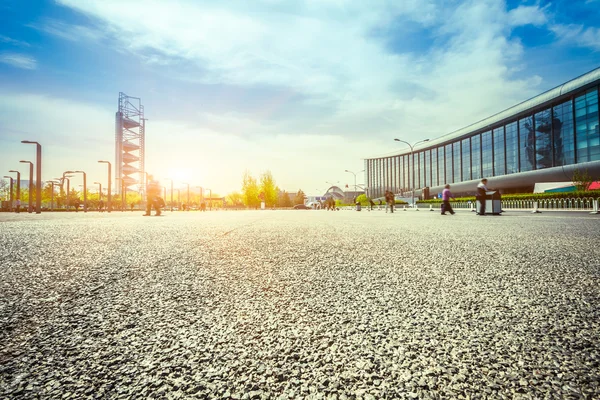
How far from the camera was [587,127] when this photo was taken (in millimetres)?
47500

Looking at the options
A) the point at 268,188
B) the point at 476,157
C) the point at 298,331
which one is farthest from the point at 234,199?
the point at 298,331

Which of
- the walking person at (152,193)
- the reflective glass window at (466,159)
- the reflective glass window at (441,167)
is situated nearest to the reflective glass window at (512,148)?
the reflective glass window at (466,159)

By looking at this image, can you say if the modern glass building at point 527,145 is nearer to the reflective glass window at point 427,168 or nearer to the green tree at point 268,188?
the reflective glass window at point 427,168

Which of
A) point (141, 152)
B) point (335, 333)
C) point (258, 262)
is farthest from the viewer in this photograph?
point (141, 152)

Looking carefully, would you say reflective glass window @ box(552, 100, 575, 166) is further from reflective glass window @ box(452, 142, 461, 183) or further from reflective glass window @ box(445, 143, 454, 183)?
reflective glass window @ box(445, 143, 454, 183)

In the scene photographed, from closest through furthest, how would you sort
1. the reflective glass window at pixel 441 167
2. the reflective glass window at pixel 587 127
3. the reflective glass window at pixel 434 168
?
the reflective glass window at pixel 587 127, the reflective glass window at pixel 441 167, the reflective glass window at pixel 434 168

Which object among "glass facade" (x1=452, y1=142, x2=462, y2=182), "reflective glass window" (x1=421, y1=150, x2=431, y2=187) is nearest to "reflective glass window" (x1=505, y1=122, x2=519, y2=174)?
"glass facade" (x1=452, y1=142, x2=462, y2=182)

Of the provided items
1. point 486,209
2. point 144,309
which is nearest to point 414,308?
point 144,309

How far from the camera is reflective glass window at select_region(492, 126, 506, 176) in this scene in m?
67.7

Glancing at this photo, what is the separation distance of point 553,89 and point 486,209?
A: 1892 inches

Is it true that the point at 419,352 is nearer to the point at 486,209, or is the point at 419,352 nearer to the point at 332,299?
the point at 332,299

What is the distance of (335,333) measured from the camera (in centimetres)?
166

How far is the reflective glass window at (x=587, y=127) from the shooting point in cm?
4612

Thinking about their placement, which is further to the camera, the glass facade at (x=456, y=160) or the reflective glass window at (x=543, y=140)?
the glass facade at (x=456, y=160)
